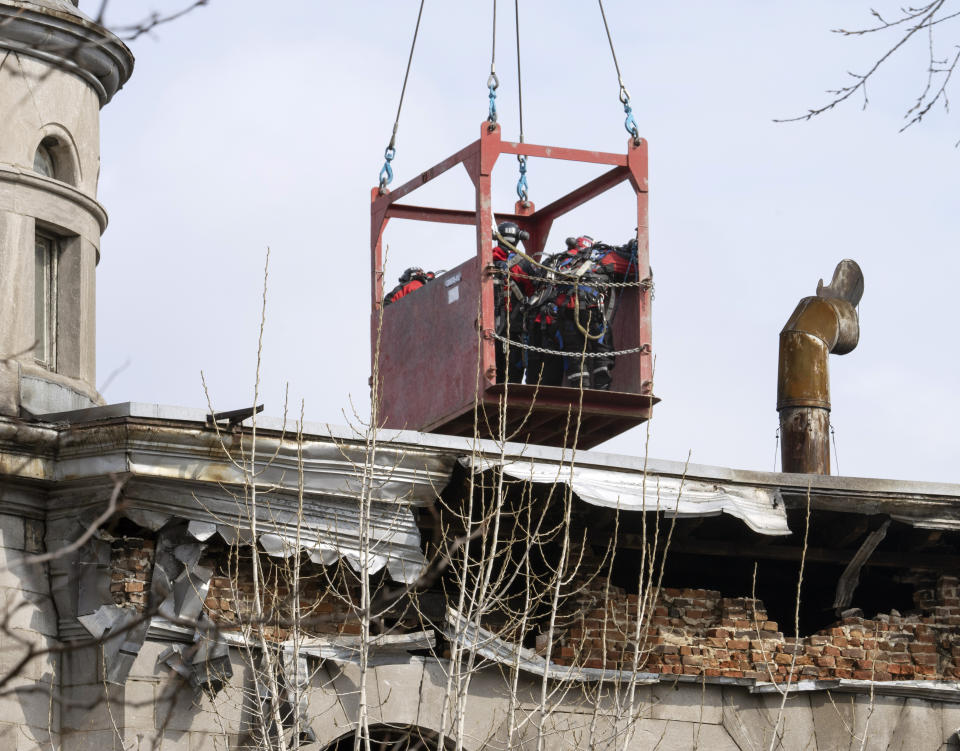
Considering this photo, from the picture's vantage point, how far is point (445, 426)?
16.0 m

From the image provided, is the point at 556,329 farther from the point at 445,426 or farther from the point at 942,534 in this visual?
the point at 942,534

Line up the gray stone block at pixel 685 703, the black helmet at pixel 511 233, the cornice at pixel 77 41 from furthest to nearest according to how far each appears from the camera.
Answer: the black helmet at pixel 511 233 → the cornice at pixel 77 41 → the gray stone block at pixel 685 703

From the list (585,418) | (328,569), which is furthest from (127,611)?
(585,418)

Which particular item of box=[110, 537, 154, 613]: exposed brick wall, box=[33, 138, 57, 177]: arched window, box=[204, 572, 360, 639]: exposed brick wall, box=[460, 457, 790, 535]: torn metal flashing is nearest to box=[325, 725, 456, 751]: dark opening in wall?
box=[204, 572, 360, 639]: exposed brick wall

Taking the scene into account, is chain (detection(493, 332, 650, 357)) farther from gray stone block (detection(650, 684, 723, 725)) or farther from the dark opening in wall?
the dark opening in wall

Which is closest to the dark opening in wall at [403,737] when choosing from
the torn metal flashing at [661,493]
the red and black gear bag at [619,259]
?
the torn metal flashing at [661,493]

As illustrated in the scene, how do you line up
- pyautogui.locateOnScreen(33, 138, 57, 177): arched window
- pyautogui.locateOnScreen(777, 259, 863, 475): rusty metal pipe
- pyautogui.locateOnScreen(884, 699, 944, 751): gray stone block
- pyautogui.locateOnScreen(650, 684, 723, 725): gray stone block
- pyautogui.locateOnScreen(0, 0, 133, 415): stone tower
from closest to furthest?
Answer: 1. pyautogui.locateOnScreen(650, 684, 723, 725): gray stone block
2. pyautogui.locateOnScreen(884, 699, 944, 751): gray stone block
3. pyautogui.locateOnScreen(0, 0, 133, 415): stone tower
4. pyautogui.locateOnScreen(33, 138, 57, 177): arched window
5. pyautogui.locateOnScreen(777, 259, 863, 475): rusty metal pipe

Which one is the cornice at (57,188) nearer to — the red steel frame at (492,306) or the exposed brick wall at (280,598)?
the red steel frame at (492,306)

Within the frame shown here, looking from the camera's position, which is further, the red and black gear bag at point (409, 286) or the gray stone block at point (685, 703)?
the red and black gear bag at point (409, 286)

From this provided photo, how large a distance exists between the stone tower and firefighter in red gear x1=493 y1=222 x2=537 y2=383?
11.6 feet

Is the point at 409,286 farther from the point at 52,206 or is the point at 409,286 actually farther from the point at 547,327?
the point at 52,206

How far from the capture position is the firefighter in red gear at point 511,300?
15.6 m

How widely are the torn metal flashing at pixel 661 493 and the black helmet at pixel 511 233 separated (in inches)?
164

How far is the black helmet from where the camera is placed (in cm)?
1712
